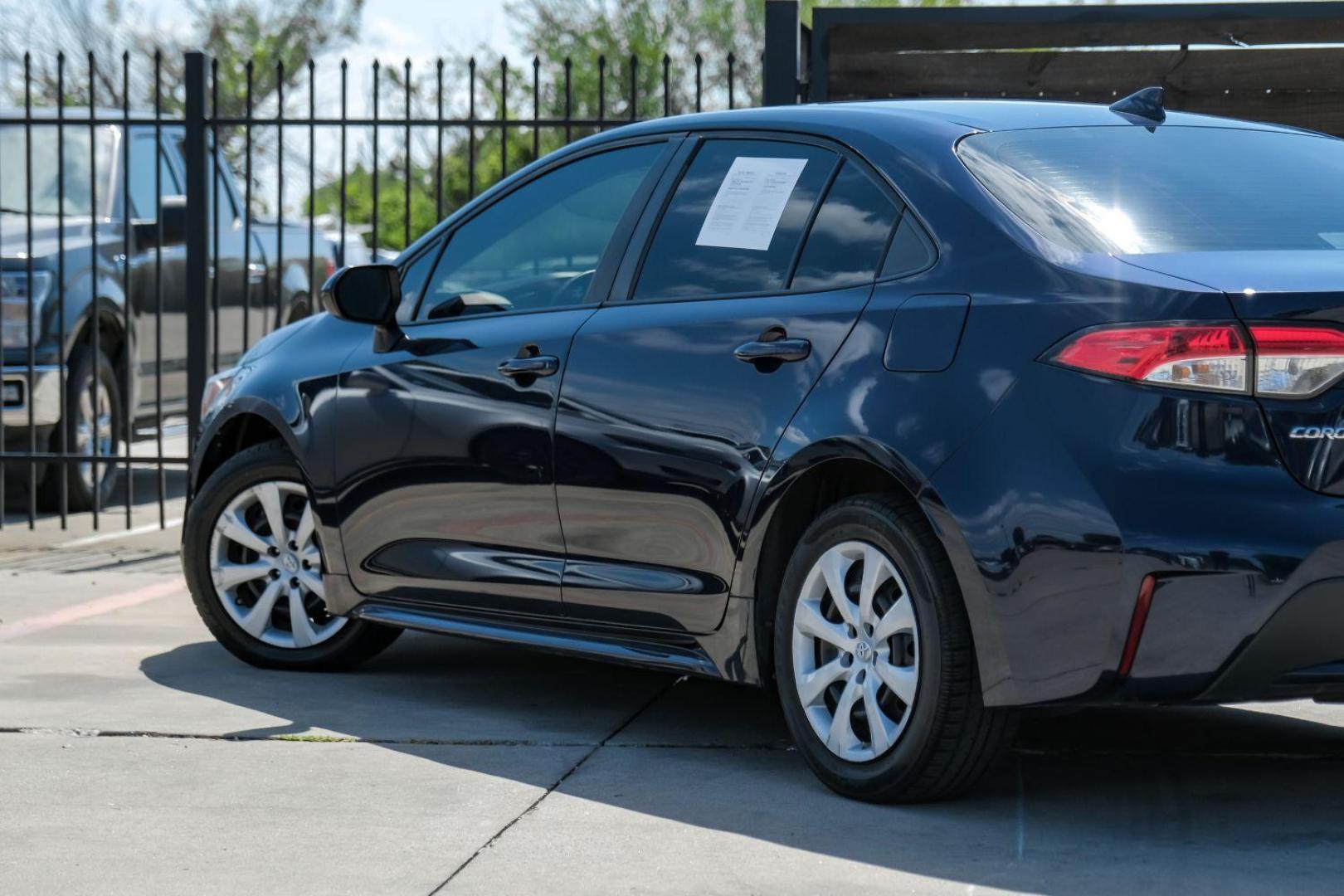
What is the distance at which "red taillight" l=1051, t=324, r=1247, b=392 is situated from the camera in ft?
12.8

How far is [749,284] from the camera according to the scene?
4.84 metres

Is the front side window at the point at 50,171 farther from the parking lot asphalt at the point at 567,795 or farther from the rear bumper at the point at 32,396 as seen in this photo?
the parking lot asphalt at the point at 567,795

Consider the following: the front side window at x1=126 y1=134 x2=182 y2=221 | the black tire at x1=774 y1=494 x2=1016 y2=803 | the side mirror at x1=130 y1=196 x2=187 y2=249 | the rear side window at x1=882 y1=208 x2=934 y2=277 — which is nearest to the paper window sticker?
the rear side window at x1=882 y1=208 x2=934 y2=277

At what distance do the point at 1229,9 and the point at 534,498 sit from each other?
4382 mm

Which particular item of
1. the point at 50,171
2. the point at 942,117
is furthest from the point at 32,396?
the point at 942,117

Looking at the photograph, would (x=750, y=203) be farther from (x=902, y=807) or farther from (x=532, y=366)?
(x=902, y=807)

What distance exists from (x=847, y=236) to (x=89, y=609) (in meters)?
4.27

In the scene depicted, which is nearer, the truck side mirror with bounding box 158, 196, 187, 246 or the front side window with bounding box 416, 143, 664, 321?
the front side window with bounding box 416, 143, 664, 321

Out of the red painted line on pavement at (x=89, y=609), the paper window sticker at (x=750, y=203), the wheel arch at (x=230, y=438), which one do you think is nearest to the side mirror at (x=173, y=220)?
the red painted line on pavement at (x=89, y=609)

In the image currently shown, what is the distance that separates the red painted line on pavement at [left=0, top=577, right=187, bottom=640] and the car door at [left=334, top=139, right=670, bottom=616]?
6.38 feet

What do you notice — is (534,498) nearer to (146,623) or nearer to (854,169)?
(854,169)

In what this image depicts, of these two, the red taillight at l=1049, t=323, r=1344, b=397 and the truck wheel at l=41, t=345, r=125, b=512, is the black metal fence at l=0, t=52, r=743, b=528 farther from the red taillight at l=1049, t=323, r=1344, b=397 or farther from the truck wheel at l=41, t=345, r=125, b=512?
the red taillight at l=1049, t=323, r=1344, b=397

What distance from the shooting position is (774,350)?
4590mm

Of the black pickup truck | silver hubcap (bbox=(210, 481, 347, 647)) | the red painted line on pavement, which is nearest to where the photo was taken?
silver hubcap (bbox=(210, 481, 347, 647))
